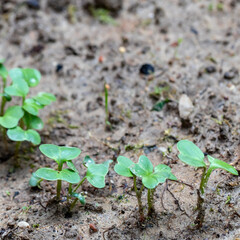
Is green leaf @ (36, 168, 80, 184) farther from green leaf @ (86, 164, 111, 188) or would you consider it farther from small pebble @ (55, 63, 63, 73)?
small pebble @ (55, 63, 63, 73)

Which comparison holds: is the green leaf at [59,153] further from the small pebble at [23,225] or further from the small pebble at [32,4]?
the small pebble at [32,4]

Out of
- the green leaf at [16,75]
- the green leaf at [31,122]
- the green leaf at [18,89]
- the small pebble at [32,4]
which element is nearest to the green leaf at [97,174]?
the green leaf at [31,122]

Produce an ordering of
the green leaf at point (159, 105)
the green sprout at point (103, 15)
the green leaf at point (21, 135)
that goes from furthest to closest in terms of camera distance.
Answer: the green sprout at point (103, 15) → the green leaf at point (159, 105) → the green leaf at point (21, 135)

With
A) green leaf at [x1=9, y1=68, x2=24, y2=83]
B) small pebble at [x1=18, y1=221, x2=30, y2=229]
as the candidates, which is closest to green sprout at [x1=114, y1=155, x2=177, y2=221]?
small pebble at [x1=18, y1=221, x2=30, y2=229]

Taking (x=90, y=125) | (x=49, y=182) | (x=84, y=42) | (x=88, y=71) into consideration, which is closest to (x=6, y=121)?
(x=49, y=182)

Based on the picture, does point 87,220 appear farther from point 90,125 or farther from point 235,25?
point 235,25
